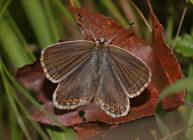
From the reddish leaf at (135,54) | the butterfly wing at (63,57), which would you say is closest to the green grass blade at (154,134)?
the reddish leaf at (135,54)

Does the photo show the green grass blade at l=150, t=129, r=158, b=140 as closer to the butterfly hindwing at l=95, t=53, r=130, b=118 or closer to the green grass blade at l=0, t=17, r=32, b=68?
the butterfly hindwing at l=95, t=53, r=130, b=118

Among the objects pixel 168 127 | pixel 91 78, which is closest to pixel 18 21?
pixel 91 78

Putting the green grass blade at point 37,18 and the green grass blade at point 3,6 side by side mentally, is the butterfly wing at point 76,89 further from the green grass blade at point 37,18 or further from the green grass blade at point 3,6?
the green grass blade at point 3,6

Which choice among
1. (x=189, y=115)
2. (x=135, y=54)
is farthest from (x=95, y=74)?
(x=189, y=115)

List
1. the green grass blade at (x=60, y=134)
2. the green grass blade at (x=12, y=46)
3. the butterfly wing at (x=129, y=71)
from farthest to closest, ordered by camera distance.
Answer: the green grass blade at (x=12, y=46)
the green grass blade at (x=60, y=134)
the butterfly wing at (x=129, y=71)

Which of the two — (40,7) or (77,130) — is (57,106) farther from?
(40,7)

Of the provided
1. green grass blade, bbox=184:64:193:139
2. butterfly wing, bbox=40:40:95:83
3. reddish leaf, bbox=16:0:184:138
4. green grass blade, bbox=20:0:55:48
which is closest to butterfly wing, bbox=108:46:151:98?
reddish leaf, bbox=16:0:184:138
